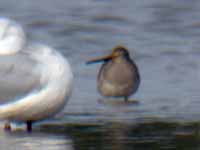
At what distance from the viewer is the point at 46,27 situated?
17.7 metres

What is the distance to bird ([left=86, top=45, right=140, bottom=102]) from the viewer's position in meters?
13.3

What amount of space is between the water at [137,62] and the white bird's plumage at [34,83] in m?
0.22

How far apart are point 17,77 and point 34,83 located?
0.56 feet

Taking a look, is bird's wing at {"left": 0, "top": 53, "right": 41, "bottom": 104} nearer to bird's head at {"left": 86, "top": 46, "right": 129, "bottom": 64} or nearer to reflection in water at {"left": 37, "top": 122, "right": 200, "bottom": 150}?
reflection in water at {"left": 37, "top": 122, "right": 200, "bottom": 150}

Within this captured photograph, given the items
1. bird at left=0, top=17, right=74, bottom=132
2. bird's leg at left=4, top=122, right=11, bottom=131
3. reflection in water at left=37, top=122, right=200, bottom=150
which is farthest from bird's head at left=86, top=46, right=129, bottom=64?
bird's leg at left=4, top=122, right=11, bottom=131

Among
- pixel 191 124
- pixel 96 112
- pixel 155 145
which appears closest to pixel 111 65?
pixel 96 112

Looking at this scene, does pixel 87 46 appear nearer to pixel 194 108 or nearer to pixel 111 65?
pixel 111 65

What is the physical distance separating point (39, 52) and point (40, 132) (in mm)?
766

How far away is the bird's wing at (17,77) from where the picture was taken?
9883 mm

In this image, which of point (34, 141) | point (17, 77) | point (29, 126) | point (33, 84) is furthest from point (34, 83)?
point (34, 141)

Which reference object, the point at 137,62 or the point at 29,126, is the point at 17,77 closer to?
the point at 29,126

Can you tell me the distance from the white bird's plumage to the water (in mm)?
218

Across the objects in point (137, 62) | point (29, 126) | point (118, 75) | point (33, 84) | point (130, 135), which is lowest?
point (130, 135)

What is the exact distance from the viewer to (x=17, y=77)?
990cm
